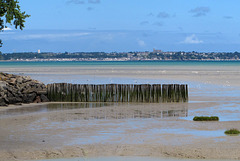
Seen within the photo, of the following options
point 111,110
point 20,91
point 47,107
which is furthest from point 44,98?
point 111,110

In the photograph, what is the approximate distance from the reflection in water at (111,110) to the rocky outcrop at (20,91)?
1458 millimetres

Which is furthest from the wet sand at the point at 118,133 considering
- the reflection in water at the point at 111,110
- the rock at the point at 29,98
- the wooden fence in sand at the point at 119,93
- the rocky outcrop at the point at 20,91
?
the rock at the point at 29,98

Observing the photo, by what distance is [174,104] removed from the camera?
81.5 feet

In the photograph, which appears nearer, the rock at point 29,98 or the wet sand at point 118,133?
the wet sand at point 118,133

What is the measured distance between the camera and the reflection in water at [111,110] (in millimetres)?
20281

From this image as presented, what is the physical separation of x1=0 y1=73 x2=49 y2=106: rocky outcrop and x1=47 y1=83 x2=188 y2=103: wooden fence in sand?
57 cm

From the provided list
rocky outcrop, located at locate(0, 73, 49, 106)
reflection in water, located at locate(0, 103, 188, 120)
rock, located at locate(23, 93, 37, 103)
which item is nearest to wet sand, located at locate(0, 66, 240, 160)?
reflection in water, located at locate(0, 103, 188, 120)

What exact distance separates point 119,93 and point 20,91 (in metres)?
5.85

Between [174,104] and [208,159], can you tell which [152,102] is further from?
[208,159]

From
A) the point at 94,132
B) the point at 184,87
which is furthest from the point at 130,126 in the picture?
the point at 184,87

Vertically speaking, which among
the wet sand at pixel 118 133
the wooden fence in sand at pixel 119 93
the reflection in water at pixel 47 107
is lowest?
the reflection in water at pixel 47 107

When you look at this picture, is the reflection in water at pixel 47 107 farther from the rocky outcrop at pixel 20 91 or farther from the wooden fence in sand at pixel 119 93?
the rocky outcrop at pixel 20 91

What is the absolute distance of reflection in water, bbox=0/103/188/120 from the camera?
20.3m

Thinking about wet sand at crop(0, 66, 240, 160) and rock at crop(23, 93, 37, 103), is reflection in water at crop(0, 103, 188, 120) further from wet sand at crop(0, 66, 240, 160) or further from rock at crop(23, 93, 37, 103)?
rock at crop(23, 93, 37, 103)
